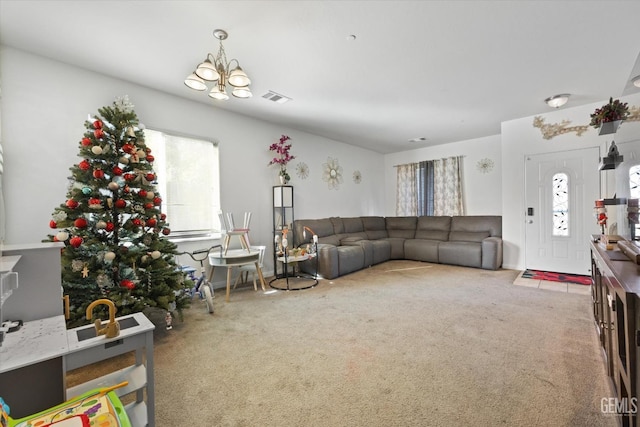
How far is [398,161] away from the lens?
6.87 meters

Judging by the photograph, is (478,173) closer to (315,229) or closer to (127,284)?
(315,229)

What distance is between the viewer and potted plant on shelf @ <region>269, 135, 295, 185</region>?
14.1ft

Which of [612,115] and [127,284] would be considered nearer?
[127,284]

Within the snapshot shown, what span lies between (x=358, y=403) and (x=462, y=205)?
5361mm

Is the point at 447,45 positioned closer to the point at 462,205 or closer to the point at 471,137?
the point at 471,137

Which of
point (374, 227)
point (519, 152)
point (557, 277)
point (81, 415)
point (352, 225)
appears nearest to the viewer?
point (81, 415)

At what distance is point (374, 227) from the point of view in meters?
6.25

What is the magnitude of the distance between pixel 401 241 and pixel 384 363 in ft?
13.6

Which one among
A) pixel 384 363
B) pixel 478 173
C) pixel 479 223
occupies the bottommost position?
pixel 384 363

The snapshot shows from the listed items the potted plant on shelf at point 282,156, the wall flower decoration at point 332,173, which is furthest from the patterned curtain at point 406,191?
the potted plant on shelf at point 282,156

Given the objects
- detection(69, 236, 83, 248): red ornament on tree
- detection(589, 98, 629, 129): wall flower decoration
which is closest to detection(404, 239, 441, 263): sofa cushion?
detection(589, 98, 629, 129): wall flower decoration

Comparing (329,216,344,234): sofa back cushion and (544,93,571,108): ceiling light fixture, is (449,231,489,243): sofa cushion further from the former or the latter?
(544,93,571,108): ceiling light fixture

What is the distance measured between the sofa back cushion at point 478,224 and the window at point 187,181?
4598 mm

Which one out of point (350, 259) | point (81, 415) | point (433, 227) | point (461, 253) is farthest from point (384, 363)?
point (433, 227)
